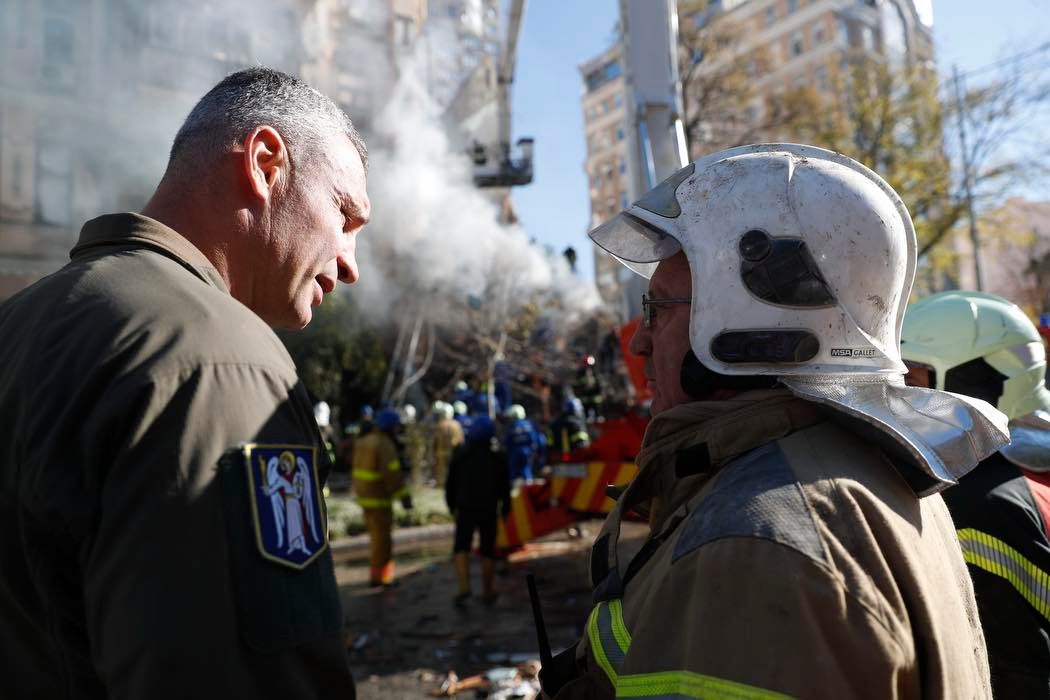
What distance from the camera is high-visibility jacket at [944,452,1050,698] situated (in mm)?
2027

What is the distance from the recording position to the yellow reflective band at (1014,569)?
2033 mm

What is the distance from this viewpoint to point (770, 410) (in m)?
1.33

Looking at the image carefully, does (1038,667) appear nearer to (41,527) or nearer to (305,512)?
(305,512)

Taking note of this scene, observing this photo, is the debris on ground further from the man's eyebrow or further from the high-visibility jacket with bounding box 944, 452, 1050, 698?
the man's eyebrow

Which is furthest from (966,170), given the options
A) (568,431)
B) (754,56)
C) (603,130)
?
(603,130)

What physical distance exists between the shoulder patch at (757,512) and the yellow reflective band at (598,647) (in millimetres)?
270

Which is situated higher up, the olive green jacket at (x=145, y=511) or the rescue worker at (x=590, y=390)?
the rescue worker at (x=590, y=390)

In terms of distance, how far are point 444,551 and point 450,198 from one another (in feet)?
51.3

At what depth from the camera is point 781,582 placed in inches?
40.6

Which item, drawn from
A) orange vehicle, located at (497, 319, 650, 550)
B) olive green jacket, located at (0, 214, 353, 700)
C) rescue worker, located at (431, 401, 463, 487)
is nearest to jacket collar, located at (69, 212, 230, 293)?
olive green jacket, located at (0, 214, 353, 700)

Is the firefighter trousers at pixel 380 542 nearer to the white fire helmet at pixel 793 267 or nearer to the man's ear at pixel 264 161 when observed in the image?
the man's ear at pixel 264 161

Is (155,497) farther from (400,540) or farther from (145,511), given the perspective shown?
(400,540)

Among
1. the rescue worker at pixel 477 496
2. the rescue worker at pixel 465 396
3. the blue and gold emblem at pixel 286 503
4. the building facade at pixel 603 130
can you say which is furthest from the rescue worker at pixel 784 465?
the building facade at pixel 603 130

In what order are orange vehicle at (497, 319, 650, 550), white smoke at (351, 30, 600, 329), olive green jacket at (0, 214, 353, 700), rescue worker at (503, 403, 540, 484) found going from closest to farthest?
olive green jacket at (0, 214, 353, 700) → orange vehicle at (497, 319, 650, 550) → rescue worker at (503, 403, 540, 484) → white smoke at (351, 30, 600, 329)
